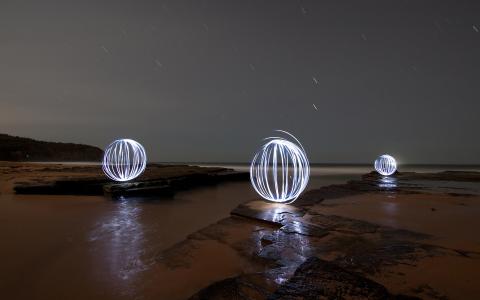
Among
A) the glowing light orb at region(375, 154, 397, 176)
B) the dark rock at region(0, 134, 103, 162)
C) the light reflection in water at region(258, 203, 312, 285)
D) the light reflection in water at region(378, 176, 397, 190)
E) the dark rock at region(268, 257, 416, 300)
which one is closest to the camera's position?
the dark rock at region(268, 257, 416, 300)

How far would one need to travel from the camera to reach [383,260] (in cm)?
471

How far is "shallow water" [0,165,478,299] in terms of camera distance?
4902 mm

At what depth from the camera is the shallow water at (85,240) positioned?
16.1 ft

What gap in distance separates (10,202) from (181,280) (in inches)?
437

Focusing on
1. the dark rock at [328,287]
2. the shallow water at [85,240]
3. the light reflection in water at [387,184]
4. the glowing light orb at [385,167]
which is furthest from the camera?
the glowing light orb at [385,167]

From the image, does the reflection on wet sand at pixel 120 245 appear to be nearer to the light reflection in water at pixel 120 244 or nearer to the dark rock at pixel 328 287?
the light reflection in water at pixel 120 244

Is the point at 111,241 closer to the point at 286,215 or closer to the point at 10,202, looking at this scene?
the point at 286,215

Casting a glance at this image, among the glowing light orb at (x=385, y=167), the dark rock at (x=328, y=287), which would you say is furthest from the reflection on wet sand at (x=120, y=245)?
the glowing light orb at (x=385, y=167)

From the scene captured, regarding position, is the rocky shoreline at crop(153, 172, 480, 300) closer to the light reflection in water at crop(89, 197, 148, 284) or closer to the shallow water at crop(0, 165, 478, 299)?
the light reflection in water at crop(89, 197, 148, 284)

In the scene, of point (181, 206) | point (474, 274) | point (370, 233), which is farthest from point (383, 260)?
point (181, 206)

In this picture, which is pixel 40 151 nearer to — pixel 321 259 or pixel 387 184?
pixel 387 184

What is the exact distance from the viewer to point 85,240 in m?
7.62

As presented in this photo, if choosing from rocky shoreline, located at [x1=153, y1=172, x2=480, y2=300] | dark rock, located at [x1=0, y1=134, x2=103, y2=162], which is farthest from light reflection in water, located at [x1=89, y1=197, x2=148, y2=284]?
dark rock, located at [x1=0, y1=134, x2=103, y2=162]

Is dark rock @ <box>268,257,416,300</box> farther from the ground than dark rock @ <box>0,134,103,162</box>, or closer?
closer
